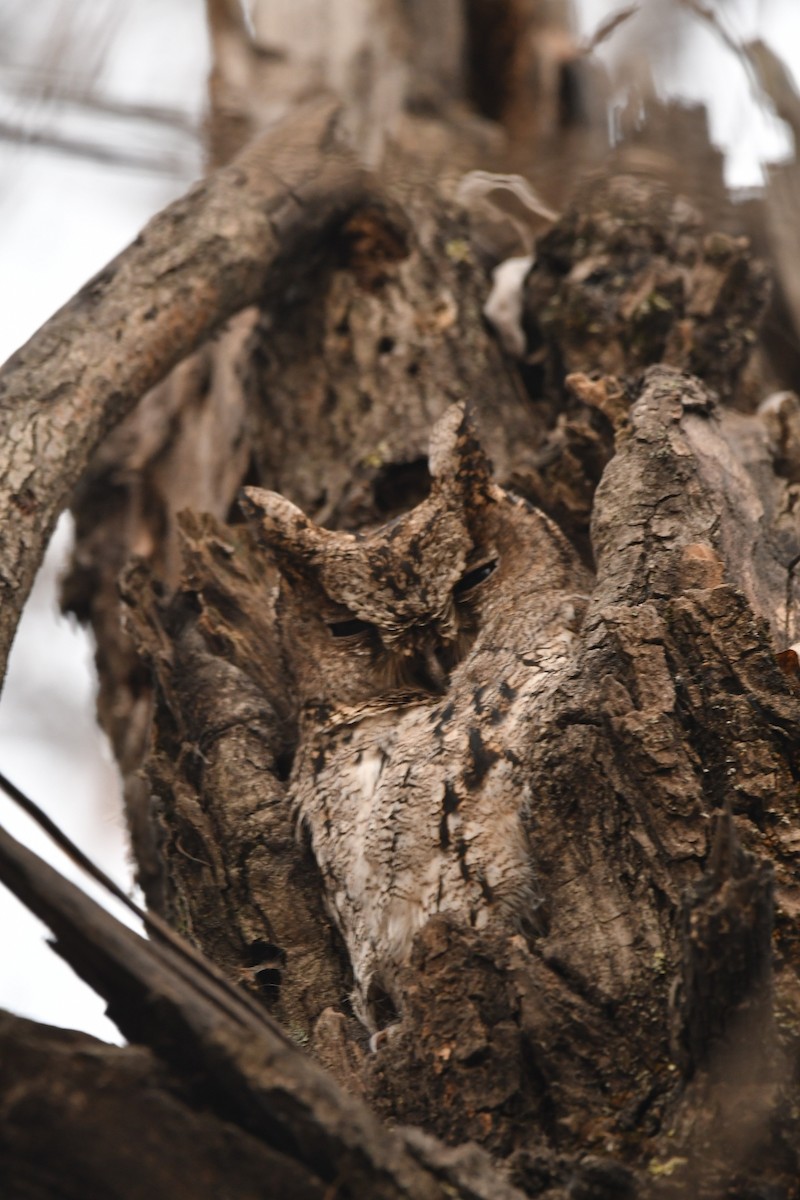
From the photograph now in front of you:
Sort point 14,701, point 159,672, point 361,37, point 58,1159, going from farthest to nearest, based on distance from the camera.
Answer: point 14,701 < point 361,37 < point 159,672 < point 58,1159

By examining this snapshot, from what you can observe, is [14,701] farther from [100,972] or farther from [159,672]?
[100,972]

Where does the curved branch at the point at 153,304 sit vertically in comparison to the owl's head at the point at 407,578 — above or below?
above

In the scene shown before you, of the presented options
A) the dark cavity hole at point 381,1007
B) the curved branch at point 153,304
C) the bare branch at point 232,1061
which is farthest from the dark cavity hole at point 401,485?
the bare branch at point 232,1061

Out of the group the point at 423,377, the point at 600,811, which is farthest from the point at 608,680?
the point at 423,377

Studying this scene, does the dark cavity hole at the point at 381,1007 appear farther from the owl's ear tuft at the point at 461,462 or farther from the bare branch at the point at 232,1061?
the owl's ear tuft at the point at 461,462

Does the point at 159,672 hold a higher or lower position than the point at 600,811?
higher

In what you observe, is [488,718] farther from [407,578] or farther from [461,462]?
[461,462]
